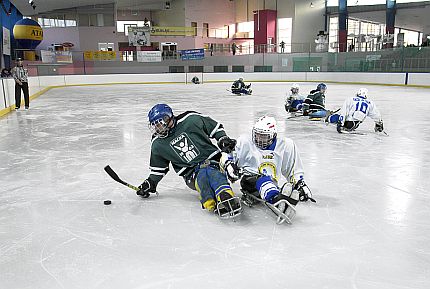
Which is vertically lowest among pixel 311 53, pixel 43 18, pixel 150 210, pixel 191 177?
pixel 150 210

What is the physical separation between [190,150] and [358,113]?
3.65 m

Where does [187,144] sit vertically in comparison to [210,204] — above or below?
above

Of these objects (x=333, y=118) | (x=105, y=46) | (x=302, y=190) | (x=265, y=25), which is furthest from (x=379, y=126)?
(x=105, y=46)

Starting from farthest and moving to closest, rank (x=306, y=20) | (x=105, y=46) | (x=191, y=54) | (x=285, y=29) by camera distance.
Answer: (x=285, y=29) < (x=306, y=20) < (x=105, y=46) < (x=191, y=54)

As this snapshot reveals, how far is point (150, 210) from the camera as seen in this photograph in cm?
300

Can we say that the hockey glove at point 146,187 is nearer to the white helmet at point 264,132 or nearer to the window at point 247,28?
the white helmet at point 264,132

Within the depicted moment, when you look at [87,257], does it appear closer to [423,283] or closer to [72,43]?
[423,283]

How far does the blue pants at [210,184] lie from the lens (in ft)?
8.94

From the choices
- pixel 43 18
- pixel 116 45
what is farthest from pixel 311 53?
pixel 43 18

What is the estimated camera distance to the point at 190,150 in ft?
9.84

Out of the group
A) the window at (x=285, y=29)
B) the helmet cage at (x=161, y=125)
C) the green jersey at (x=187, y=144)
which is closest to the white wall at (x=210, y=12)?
→ the window at (x=285, y=29)

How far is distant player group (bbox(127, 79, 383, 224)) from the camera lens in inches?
104

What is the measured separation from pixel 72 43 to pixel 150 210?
26.1 m

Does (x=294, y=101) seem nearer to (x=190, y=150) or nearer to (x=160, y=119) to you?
(x=190, y=150)
